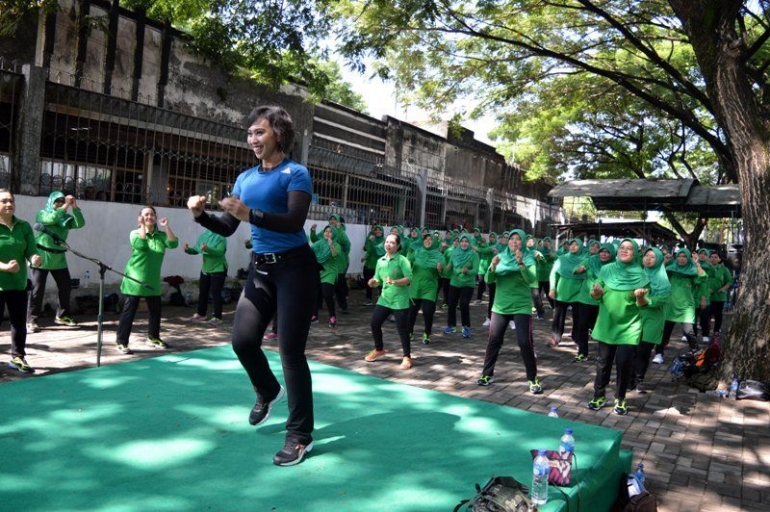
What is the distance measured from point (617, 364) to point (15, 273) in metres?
5.80

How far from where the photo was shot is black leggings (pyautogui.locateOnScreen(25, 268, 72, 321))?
8.05 m

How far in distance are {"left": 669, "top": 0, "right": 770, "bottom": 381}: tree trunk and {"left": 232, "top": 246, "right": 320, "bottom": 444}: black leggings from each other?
568cm

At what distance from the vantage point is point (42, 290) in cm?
817

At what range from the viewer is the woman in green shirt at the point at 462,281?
9945 millimetres

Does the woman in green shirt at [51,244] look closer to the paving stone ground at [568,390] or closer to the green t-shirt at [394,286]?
the paving stone ground at [568,390]

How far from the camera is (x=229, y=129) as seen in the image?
11.8m

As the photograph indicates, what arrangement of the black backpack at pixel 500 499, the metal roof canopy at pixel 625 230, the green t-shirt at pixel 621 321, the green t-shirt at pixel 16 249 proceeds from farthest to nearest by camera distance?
the metal roof canopy at pixel 625 230, the green t-shirt at pixel 621 321, the green t-shirt at pixel 16 249, the black backpack at pixel 500 499

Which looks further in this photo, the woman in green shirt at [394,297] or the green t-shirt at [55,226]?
the green t-shirt at [55,226]

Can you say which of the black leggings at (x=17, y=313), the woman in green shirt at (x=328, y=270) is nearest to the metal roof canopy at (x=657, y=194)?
the woman in green shirt at (x=328, y=270)

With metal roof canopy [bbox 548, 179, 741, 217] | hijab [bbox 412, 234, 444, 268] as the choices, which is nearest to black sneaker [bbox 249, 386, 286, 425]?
hijab [bbox 412, 234, 444, 268]

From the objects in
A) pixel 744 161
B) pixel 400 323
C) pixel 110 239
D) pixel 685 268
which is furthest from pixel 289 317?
pixel 110 239

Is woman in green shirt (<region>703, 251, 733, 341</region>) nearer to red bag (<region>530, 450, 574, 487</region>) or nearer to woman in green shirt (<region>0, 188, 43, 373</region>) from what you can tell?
Result: red bag (<region>530, 450, 574, 487</region>)

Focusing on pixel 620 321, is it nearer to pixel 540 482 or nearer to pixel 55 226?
pixel 540 482

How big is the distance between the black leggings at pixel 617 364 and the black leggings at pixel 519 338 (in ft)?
2.23
